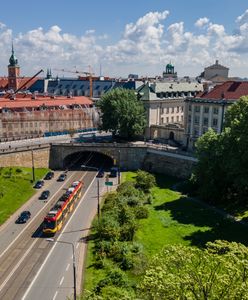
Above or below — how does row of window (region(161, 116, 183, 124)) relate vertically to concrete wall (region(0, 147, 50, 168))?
above

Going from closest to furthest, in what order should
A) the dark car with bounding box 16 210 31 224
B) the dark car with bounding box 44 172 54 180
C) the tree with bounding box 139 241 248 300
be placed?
the tree with bounding box 139 241 248 300
the dark car with bounding box 16 210 31 224
the dark car with bounding box 44 172 54 180

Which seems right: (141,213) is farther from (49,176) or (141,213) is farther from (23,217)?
(49,176)

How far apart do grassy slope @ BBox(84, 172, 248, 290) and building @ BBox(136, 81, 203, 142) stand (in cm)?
4033

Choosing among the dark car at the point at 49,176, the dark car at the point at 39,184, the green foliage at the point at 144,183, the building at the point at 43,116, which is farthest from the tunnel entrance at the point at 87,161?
the green foliage at the point at 144,183

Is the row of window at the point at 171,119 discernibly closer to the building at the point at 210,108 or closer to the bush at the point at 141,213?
the building at the point at 210,108

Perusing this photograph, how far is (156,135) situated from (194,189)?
1485 inches

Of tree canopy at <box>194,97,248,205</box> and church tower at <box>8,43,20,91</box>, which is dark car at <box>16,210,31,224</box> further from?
church tower at <box>8,43,20,91</box>

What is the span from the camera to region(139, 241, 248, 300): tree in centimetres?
2353

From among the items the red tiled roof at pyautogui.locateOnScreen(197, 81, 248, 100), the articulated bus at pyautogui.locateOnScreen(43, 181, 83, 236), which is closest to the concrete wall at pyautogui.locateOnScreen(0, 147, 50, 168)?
the articulated bus at pyautogui.locateOnScreen(43, 181, 83, 236)

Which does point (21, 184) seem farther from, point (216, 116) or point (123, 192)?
point (216, 116)

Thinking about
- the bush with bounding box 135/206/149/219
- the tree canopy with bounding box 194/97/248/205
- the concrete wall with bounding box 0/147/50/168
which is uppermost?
the tree canopy with bounding box 194/97/248/205

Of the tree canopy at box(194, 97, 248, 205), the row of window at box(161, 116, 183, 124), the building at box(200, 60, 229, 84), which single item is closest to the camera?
the tree canopy at box(194, 97, 248, 205)

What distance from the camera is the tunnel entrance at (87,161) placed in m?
101

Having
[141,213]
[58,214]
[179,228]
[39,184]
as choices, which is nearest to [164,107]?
[39,184]
